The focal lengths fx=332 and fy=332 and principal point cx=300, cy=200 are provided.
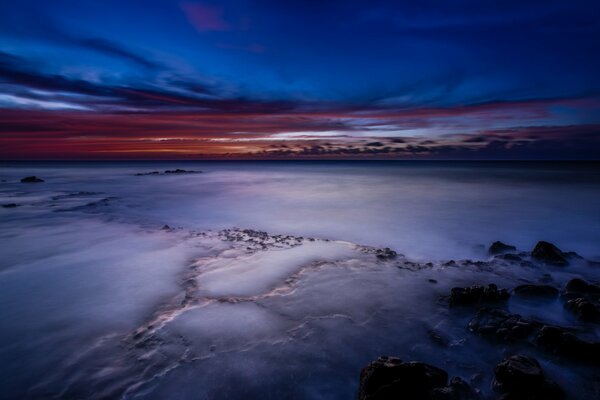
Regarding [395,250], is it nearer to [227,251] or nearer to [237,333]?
[227,251]

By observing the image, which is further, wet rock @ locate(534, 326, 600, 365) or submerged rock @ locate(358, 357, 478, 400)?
wet rock @ locate(534, 326, 600, 365)

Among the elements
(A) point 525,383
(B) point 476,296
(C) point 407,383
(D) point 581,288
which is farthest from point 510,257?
(C) point 407,383

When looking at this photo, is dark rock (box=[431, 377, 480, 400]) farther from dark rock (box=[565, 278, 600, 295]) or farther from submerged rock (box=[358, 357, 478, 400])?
dark rock (box=[565, 278, 600, 295])

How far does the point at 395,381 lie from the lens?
339 cm

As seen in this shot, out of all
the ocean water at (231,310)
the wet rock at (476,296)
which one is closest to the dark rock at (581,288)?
the ocean water at (231,310)

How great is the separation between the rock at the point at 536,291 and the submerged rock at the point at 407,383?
325cm

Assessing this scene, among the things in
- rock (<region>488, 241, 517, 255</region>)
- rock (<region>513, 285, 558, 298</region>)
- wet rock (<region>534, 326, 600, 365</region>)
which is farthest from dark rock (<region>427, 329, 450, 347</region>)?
rock (<region>488, 241, 517, 255</region>)

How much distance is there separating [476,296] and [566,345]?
5.13 ft

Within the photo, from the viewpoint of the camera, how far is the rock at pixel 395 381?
3.37 meters

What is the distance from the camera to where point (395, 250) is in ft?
31.3

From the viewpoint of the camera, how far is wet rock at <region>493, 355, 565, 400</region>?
3.52 m

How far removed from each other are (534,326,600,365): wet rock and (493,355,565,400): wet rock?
0.86 metres

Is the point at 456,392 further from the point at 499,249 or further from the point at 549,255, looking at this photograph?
the point at 499,249

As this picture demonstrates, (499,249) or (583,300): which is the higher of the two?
(583,300)
